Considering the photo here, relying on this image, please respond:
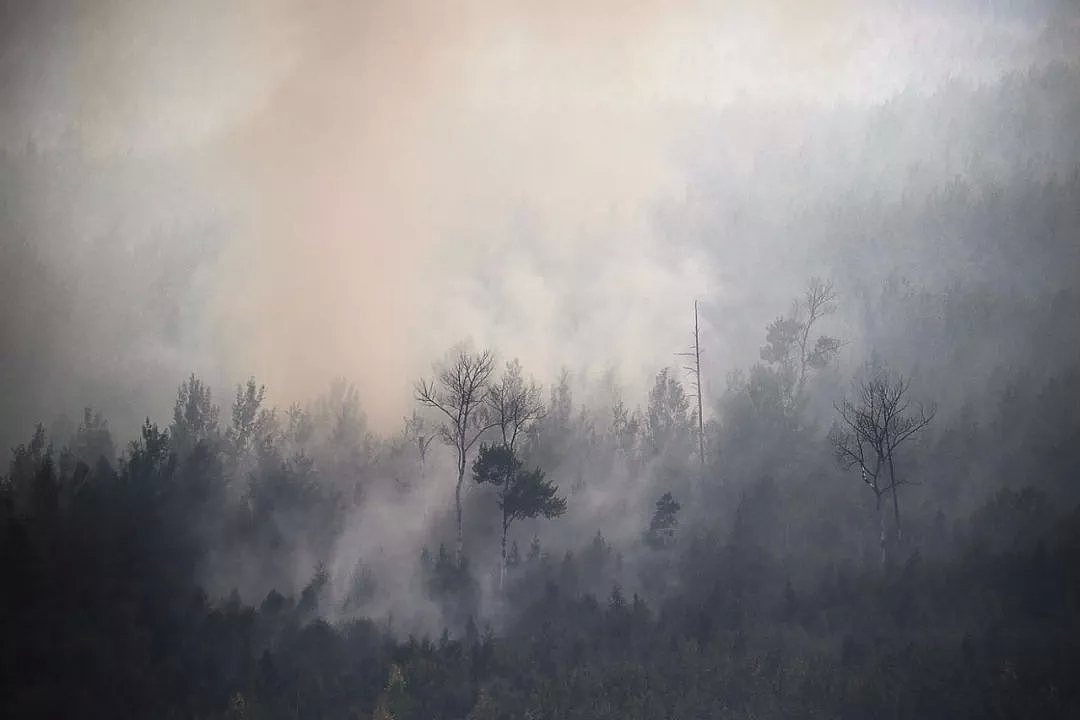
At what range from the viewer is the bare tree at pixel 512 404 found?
1833 inches

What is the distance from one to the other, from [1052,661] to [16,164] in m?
70.3

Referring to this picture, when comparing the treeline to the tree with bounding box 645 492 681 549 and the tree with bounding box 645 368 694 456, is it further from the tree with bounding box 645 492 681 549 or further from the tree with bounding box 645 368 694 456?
the tree with bounding box 645 368 694 456

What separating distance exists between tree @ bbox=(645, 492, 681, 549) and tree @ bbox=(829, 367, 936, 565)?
9.50 metres

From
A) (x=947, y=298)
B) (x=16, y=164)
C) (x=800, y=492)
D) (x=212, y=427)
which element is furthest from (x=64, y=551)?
(x=947, y=298)

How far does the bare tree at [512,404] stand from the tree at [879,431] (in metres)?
17.3

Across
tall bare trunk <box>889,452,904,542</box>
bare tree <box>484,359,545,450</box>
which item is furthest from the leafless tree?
bare tree <box>484,359,545,450</box>

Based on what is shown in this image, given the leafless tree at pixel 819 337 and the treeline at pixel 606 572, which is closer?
the treeline at pixel 606 572

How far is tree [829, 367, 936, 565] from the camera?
1639 inches

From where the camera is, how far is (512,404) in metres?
46.7

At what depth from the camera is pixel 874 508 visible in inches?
1786

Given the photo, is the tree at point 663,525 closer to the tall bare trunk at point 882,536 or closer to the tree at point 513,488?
the tree at point 513,488

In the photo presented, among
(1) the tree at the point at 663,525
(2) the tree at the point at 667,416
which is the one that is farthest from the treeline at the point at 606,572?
(2) the tree at the point at 667,416

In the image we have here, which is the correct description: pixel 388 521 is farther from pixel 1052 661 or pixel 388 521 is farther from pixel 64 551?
pixel 1052 661

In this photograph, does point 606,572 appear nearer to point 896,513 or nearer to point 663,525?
point 663,525
